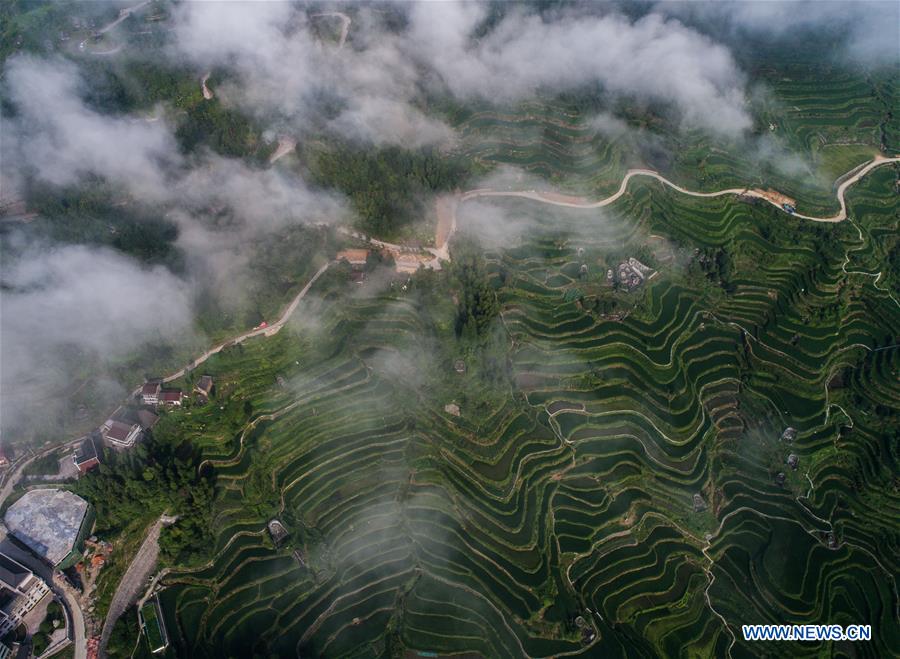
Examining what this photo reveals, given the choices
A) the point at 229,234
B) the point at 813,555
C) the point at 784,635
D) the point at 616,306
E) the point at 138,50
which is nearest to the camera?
the point at 784,635

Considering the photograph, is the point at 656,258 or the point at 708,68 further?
the point at 708,68

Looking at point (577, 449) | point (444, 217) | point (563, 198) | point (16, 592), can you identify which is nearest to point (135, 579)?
point (16, 592)

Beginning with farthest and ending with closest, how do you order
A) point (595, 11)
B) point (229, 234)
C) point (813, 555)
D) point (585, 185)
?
point (595, 11)
point (585, 185)
point (229, 234)
point (813, 555)

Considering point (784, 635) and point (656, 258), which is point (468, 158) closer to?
point (656, 258)

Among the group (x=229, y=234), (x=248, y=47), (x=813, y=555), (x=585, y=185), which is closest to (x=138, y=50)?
(x=248, y=47)

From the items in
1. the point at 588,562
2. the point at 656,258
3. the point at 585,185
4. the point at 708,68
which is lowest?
the point at 588,562
